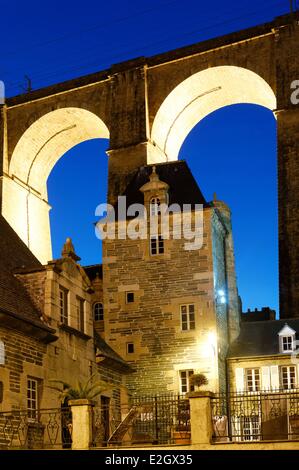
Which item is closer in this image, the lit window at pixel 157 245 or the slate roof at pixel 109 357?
the slate roof at pixel 109 357

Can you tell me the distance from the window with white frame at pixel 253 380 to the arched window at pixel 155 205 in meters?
6.73

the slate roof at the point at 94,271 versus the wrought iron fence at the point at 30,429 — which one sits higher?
the slate roof at the point at 94,271

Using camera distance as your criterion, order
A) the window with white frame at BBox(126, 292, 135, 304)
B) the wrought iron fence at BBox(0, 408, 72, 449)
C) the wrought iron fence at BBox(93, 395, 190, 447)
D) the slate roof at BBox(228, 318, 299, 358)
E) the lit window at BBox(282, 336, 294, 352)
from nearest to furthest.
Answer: the wrought iron fence at BBox(93, 395, 190, 447) < the wrought iron fence at BBox(0, 408, 72, 449) < the lit window at BBox(282, 336, 294, 352) < the slate roof at BBox(228, 318, 299, 358) < the window with white frame at BBox(126, 292, 135, 304)

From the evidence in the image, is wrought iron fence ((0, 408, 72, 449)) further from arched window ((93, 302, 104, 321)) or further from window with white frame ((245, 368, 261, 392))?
arched window ((93, 302, 104, 321))

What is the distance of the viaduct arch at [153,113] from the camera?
3500 centimetres

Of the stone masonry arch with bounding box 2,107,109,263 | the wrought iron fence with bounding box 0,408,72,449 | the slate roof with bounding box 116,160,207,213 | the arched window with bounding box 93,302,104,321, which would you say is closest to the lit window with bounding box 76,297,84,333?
the wrought iron fence with bounding box 0,408,72,449

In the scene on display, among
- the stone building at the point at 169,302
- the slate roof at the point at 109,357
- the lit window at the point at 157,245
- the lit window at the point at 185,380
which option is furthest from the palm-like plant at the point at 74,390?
the lit window at the point at 157,245

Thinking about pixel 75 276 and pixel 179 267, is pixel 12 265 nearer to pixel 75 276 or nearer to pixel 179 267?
pixel 75 276

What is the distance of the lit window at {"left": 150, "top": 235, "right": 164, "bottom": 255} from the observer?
3128cm

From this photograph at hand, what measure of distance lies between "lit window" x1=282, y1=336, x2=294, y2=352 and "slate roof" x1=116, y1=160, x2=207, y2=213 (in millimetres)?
5668

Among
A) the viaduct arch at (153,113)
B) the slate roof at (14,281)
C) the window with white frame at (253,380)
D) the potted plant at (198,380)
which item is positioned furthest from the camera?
the viaduct arch at (153,113)

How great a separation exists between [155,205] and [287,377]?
798 centimetres

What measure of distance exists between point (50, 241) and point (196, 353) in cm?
1585

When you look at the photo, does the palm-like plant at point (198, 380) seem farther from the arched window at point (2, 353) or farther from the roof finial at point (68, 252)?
the arched window at point (2, 353)
